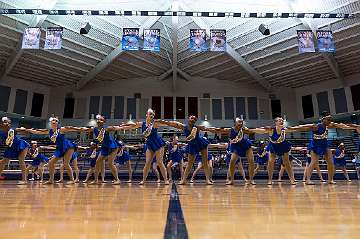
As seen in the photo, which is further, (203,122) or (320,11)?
(203,122)

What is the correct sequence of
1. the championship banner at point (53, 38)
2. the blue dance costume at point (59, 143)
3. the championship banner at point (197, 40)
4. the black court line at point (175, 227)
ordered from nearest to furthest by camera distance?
the black court line at point (175, 227)
the blue dance costume at point (59, 143)
the championship banner at point (53, 38)
the championship banner at point (197, 40)

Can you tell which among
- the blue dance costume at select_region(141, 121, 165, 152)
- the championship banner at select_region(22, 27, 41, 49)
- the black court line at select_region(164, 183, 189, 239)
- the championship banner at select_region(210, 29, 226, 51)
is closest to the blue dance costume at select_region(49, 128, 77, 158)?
the blue dance costume at select_region(141, 121, 165, 152)

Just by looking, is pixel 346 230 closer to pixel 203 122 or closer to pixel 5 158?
pixel 5 158

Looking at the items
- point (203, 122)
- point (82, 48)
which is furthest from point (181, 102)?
point (82, 48)

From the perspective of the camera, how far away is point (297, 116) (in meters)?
30.5

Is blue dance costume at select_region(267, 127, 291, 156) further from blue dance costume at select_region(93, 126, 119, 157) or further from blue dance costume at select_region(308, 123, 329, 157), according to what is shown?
blue dance costume at select_region(93, 126, 119, 157)

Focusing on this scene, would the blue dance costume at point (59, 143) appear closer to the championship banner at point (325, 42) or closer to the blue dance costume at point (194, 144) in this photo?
the blue dance costume at point (194, 144)

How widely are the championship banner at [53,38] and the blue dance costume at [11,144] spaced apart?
1067 centimetres

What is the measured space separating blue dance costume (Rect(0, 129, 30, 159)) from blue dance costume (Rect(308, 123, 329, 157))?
21.8 ft

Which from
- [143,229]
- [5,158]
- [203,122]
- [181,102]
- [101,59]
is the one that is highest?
[101,59]

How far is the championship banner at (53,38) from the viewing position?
16531 millimetres

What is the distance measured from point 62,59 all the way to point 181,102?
38.3 feet

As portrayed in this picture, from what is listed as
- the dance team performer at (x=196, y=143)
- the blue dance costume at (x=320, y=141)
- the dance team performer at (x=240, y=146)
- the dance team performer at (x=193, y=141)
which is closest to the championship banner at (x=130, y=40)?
the dance team performer at (x=196, y=143)

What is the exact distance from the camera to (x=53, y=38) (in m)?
16.6
